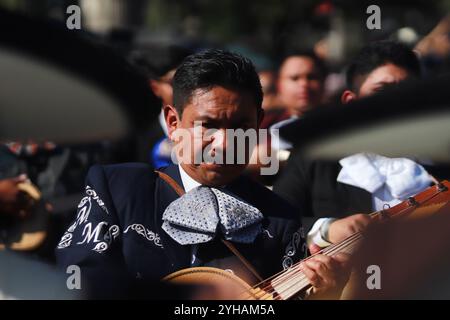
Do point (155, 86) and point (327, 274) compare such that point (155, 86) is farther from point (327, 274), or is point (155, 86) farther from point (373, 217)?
point (327, 274)

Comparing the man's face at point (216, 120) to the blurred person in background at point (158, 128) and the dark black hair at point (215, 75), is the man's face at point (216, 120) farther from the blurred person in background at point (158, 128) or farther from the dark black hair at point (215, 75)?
the blurred person in background at point (158, 128)

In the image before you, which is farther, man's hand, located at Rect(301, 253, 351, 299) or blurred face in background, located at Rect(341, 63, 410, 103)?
blurred face in background, located at Rect(341, 63, 410, 103)

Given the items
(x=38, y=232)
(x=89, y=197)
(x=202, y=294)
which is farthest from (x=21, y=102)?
(x=202, y=294)

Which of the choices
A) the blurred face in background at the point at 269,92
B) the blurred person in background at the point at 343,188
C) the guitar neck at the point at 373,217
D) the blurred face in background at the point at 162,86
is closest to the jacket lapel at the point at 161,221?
the guitar neck at the point at 373,217

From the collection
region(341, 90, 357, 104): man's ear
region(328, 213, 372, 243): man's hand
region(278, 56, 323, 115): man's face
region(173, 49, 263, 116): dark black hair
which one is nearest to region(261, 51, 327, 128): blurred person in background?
region(278, 56, 323, 115): man's face

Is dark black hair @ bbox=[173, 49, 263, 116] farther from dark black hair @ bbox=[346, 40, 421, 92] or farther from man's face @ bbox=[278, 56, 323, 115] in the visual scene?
man's face @ bbox=[278, 56, 323, 115]

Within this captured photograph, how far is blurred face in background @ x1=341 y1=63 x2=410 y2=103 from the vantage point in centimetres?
359

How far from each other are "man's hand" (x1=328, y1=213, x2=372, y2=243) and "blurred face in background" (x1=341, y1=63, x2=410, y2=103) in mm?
1021

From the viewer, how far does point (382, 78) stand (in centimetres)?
363

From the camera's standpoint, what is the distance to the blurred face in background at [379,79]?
3.59m

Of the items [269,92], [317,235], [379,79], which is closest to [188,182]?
[317,235]

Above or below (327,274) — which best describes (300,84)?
A: above

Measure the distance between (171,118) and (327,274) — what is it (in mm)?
583

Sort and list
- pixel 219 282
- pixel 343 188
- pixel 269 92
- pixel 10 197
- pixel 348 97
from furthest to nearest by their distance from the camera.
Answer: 1. pixel 269 92
2. pixel 348 97
3. pixel 343 188
4. pixel 10 197
5. pixel 219 282
